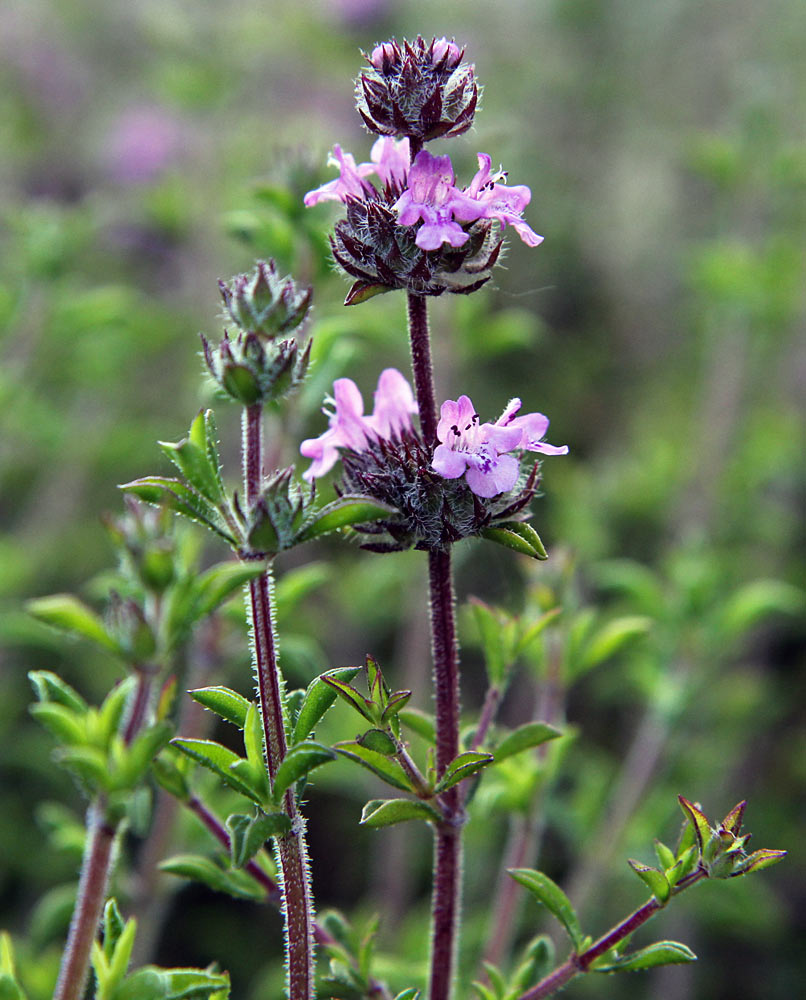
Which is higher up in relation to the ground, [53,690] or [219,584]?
[219,584]

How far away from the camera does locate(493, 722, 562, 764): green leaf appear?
1.58 metres

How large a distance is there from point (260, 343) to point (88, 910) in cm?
87

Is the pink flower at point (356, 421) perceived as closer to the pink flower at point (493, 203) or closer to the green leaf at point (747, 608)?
the pink flower at point (493, 203)

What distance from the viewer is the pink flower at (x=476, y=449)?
137cm

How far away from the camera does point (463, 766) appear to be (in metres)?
1.36

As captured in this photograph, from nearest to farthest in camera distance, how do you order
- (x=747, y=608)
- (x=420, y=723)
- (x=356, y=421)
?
(x=356, y=421)
(x=420, y=723)
(x=747, y=608)

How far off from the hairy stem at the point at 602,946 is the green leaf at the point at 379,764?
0.39m

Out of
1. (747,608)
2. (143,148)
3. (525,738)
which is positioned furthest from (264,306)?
(143,148)

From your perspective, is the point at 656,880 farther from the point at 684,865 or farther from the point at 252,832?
the point at 252,832

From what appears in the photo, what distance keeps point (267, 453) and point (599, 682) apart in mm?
2723

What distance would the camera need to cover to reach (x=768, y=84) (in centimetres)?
487

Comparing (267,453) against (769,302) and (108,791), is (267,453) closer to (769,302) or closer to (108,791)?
(108,791)

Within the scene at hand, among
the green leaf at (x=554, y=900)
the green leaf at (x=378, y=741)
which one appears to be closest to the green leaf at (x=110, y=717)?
the green leaf at (x=378, y=741)

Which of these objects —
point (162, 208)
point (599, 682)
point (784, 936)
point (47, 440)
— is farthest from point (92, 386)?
point (784, 936)
